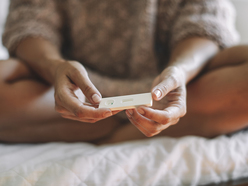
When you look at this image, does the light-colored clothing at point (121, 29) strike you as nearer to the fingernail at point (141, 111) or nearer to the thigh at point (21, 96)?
the thigh at point (21, 96)

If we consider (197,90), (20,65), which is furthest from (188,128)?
(20,65)

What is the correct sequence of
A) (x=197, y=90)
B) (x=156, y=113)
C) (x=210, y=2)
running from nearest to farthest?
(x=156, y=113) < (x=197, y=90) < (x=210, y=2)

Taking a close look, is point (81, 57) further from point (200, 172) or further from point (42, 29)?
point (200, 172)

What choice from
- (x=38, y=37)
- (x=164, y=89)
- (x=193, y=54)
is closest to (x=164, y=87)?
(x=164, y=89)

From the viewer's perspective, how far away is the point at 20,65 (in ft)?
1.70

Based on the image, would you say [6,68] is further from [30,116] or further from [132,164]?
[132,164]

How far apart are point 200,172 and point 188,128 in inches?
4.4

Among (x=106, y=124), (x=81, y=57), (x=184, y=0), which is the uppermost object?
(x=184, y=0)

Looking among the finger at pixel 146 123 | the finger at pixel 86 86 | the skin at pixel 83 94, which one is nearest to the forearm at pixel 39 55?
the skin at pixel 83 94

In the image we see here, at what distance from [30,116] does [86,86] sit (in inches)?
7.9

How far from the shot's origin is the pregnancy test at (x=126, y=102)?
0.98 ft

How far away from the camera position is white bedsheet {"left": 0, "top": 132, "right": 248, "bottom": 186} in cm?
34

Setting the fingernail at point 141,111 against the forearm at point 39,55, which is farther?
the forearm at point 39,55

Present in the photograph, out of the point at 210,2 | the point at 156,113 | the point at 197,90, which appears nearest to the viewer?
the point at 156,113
